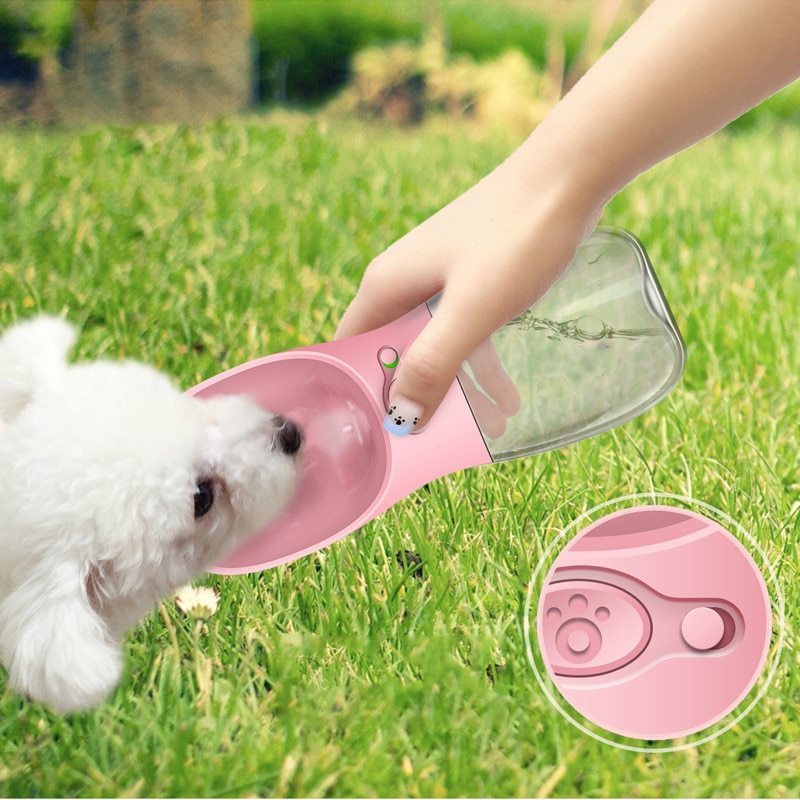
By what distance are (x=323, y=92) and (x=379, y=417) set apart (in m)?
4.12

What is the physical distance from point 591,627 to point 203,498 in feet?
1.82

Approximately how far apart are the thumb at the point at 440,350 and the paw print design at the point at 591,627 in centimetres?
35

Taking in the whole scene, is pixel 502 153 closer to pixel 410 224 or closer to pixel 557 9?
pixel 410 224

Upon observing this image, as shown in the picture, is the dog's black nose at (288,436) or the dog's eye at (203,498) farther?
the dog's black nose at (288,436)

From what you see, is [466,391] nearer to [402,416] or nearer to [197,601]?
[402,416]

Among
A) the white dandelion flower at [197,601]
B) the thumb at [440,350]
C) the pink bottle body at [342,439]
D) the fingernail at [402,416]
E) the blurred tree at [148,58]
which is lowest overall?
the blurred tree at [148,58]

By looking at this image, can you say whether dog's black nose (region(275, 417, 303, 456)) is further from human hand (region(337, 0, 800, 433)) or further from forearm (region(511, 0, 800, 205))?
forearm (region(511, 0, 800, 205))

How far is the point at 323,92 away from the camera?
529 cm

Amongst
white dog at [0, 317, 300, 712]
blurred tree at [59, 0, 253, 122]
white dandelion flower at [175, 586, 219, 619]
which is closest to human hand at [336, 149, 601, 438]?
white dog at [0, 317, 300, 712]

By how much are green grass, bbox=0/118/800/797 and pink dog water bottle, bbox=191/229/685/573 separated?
0.27ft

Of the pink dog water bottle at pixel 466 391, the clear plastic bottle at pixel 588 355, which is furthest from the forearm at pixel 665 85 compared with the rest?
the clear plastic bottle at pixel 588 355

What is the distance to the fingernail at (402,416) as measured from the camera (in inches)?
53.0

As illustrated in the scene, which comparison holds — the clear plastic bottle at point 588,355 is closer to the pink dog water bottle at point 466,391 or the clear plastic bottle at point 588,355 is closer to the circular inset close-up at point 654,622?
the pink dog water bottle at point 466,391

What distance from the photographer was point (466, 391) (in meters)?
1.48
